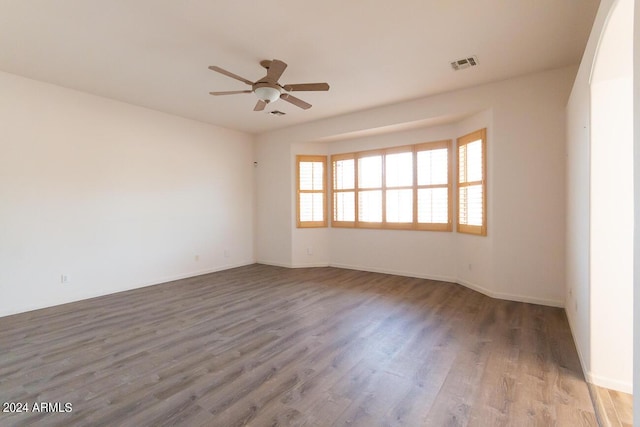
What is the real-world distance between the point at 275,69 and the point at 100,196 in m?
3.60

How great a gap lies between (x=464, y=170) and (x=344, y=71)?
257 centimetres

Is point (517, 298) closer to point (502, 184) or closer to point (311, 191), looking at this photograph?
point (502, 184)

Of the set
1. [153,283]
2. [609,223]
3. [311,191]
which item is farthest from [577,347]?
[153,283]

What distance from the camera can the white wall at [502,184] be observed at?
3.77 meters

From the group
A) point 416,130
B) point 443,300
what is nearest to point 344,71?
point 416,130

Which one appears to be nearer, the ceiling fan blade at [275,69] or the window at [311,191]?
the ceiling fan blade at [275,69]

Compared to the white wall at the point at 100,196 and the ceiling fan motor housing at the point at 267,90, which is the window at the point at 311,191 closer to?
the white wall at the point at 100,196

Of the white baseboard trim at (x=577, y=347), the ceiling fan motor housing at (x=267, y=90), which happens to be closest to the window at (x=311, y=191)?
the ceiling fan motor housing at (x=267, y=90)

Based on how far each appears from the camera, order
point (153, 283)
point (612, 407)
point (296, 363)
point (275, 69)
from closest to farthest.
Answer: point (612, 407) < point (296, 363) < point (275, 69) < point (153, 283)

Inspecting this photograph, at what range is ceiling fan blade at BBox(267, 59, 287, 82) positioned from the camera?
2.96m

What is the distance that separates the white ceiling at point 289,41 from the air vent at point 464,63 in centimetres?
10

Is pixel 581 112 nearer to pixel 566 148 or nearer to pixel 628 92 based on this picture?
pixel 628 92

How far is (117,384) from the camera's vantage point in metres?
2.20

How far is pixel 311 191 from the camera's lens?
21.3 ft
